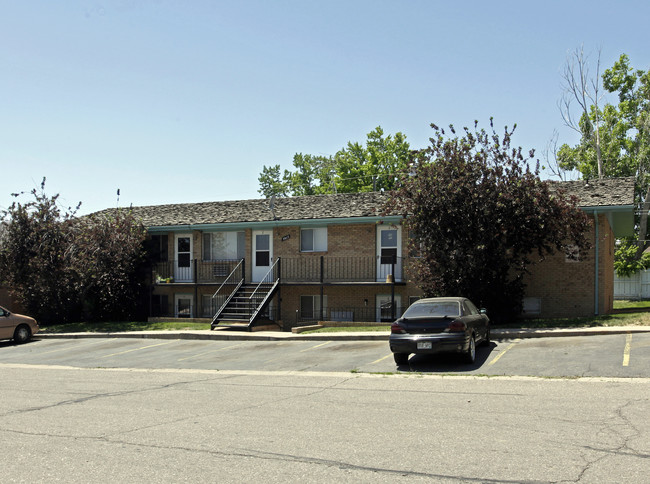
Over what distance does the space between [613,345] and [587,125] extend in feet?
108

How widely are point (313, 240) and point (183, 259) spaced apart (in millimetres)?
6522

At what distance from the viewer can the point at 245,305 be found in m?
24.4

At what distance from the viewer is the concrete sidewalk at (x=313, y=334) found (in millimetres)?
16609

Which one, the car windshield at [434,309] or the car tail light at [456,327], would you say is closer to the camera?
the car tail light at [456,327]

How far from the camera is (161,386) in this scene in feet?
39.5

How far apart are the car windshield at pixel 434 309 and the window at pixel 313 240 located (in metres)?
12.0

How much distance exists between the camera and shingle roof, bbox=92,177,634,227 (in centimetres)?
2188

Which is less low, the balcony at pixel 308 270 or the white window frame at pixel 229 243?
the white window frame at pixel 229 243

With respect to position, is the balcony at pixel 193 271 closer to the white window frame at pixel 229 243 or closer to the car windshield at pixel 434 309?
the white window frame at pixel 229 243

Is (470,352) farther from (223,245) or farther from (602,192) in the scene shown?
(223,245)

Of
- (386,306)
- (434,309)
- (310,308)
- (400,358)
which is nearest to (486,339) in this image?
(434,309)

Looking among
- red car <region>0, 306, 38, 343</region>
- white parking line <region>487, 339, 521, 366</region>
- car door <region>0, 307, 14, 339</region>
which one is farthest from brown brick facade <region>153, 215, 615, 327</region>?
car door <region>0, 307, 14, 339</region>

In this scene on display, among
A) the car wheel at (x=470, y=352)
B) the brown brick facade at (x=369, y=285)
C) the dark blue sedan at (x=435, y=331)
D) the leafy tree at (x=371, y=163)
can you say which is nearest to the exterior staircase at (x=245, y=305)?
the brown brick facade at (x=369, y=285)

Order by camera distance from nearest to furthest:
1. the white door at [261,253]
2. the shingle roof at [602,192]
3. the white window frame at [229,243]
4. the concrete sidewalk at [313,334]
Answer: the concrete sidewalk at [313,334], the shingle roof at [602,192], the white door at [261,253], the white window frame at [229,243]
